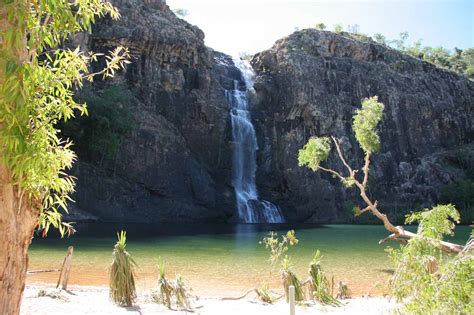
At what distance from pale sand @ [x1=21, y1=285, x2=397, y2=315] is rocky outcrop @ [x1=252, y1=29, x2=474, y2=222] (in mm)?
42861

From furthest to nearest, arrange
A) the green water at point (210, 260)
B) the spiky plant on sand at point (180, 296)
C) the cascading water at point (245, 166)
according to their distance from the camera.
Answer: the cascading water at point (245, 166) < the green water at point (210, 260) < the spiky plant on sand at point (180, 296)

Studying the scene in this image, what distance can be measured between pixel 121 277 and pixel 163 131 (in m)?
40.8

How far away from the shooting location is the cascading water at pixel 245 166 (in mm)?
51375

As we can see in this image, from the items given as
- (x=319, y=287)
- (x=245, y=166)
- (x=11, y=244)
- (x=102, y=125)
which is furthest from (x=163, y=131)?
(x=11, y=244)

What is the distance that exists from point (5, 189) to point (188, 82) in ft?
166

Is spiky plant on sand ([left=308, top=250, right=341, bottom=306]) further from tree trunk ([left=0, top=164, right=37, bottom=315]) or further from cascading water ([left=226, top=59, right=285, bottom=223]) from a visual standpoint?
cascading water ([left=226, top=59, right=285, bottom=223])

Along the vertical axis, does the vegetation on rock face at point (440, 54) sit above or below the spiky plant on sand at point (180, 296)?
above

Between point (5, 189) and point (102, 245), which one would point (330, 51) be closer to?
point (102, 245)

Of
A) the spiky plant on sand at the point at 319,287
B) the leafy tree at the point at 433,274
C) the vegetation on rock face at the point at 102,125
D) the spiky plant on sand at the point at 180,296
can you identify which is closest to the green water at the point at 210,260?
the spiky plant on sand at the point at 319,287

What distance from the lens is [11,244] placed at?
14.6 ft

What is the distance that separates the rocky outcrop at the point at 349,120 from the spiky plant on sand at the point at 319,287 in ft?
140

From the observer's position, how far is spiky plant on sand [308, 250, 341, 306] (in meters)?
11.4

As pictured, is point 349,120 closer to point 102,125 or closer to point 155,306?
point 102,125

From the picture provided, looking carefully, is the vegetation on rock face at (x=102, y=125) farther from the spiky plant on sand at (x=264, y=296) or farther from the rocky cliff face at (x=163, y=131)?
the spiky plant on sand at (x=264, y=296)
